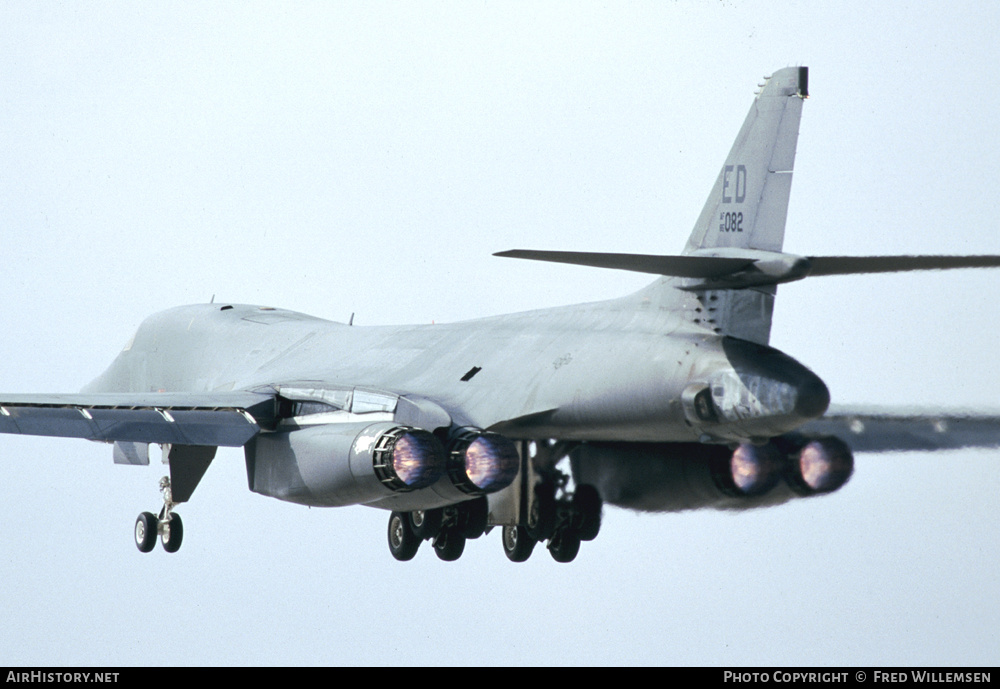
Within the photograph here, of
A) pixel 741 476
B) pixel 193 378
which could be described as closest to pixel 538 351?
pixel 741 476

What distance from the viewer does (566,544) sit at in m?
18.2

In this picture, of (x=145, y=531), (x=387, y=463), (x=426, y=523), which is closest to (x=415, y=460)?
(x=387, y=463)

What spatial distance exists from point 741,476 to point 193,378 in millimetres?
10041

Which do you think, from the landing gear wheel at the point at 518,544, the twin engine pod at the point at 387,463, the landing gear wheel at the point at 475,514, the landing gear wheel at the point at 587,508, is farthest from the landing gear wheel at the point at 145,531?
the landing gear wheel at the point at 587,508

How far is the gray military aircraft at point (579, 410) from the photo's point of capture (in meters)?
13.5

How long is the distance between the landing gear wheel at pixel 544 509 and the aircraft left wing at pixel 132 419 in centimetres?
357

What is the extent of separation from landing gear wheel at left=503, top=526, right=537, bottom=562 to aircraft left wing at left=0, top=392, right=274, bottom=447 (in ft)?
11.9

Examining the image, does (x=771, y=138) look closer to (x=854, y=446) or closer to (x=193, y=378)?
(x=854, y=446)

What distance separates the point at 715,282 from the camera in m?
13.6

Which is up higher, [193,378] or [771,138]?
[771,138]

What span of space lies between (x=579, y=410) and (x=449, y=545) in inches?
188

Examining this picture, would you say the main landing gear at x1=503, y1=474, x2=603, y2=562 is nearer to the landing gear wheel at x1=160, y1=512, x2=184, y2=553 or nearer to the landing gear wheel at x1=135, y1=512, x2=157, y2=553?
the landing gear wheel at x1=160, y1=512, x2=184, y2=553

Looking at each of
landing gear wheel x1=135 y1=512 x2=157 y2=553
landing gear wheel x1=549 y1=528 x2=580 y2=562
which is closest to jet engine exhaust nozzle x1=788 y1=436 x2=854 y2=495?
landing gear wheel x1=549 y1=528 x2=580 y2=562

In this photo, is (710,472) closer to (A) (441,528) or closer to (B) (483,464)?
(B) (483,464)
